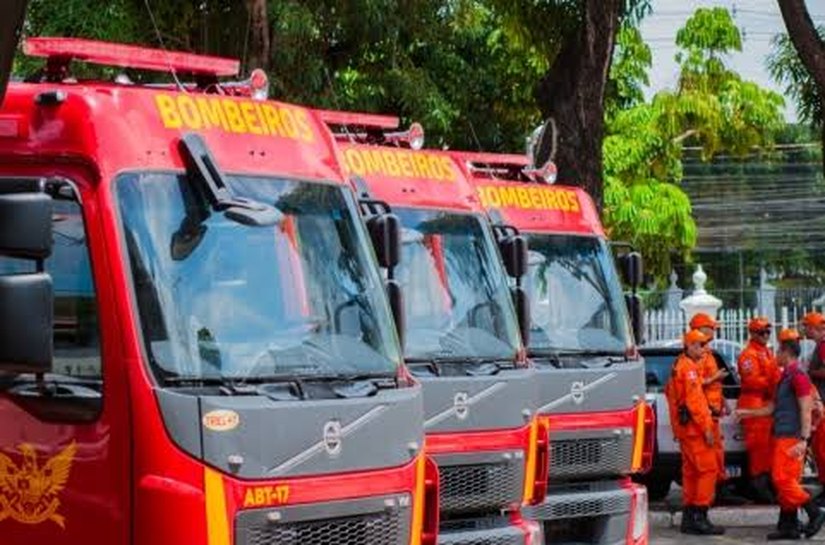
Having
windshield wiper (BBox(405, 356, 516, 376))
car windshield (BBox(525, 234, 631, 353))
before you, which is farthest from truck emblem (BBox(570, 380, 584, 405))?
windshield wiper (BBox(405, 356, 516, 376))

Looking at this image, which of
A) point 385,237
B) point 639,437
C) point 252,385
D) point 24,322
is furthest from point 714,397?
point 24,322

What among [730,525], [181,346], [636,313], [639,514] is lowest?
[730,525]

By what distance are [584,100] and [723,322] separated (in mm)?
11639

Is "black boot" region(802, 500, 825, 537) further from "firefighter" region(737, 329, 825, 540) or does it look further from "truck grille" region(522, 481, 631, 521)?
"truck grille" region(522, 481, 631, 521)

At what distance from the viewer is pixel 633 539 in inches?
505

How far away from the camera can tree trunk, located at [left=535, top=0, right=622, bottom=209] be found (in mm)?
18406

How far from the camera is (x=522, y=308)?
1180 cm

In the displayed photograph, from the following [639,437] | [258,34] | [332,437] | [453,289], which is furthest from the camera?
[258,34]

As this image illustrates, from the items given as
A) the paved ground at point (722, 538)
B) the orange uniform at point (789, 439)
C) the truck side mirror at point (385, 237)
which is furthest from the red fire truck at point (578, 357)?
the paved ground at point (722, 538)

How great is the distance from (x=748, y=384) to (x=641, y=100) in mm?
21360

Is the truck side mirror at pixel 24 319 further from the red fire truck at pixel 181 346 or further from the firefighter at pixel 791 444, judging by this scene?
the firefighter at pixel 791 444

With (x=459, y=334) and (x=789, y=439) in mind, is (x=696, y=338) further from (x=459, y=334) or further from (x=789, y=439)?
(x=459, y=334)

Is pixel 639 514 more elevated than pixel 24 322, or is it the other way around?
pixel 24 322

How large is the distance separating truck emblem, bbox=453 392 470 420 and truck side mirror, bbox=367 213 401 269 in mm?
1373
